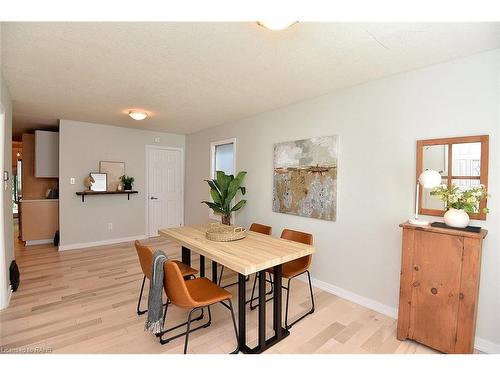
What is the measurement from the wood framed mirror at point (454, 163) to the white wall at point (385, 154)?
6 cm

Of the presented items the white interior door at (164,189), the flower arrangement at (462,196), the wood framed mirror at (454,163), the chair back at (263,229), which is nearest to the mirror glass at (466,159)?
the wood framed mirror at (454,163)

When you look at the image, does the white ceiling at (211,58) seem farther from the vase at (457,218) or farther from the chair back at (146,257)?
the chair back at (146,257)

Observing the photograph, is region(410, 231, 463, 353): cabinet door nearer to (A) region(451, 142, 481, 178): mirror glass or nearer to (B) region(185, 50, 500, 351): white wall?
(B) region(185, 50, 500, 351): white wall

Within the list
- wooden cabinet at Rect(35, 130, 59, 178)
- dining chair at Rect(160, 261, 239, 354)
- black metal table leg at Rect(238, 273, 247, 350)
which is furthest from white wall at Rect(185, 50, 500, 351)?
wooden cabinet at Rect(35, 130, 59, 178)

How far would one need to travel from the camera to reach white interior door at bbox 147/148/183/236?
5.37m

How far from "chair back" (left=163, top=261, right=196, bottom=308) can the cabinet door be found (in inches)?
68.4

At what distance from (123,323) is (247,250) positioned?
1.36m

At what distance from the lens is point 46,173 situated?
4.89m

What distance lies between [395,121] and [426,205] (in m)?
0.84

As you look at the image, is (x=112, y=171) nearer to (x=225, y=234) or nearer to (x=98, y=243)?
(x=98, y=243)

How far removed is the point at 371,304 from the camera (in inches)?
98.7

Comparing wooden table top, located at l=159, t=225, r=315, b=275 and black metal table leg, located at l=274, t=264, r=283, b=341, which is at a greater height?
Answer: wooden table top, located at l=159, t=225, r=315, b=275

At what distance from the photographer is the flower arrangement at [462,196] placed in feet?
5.74
